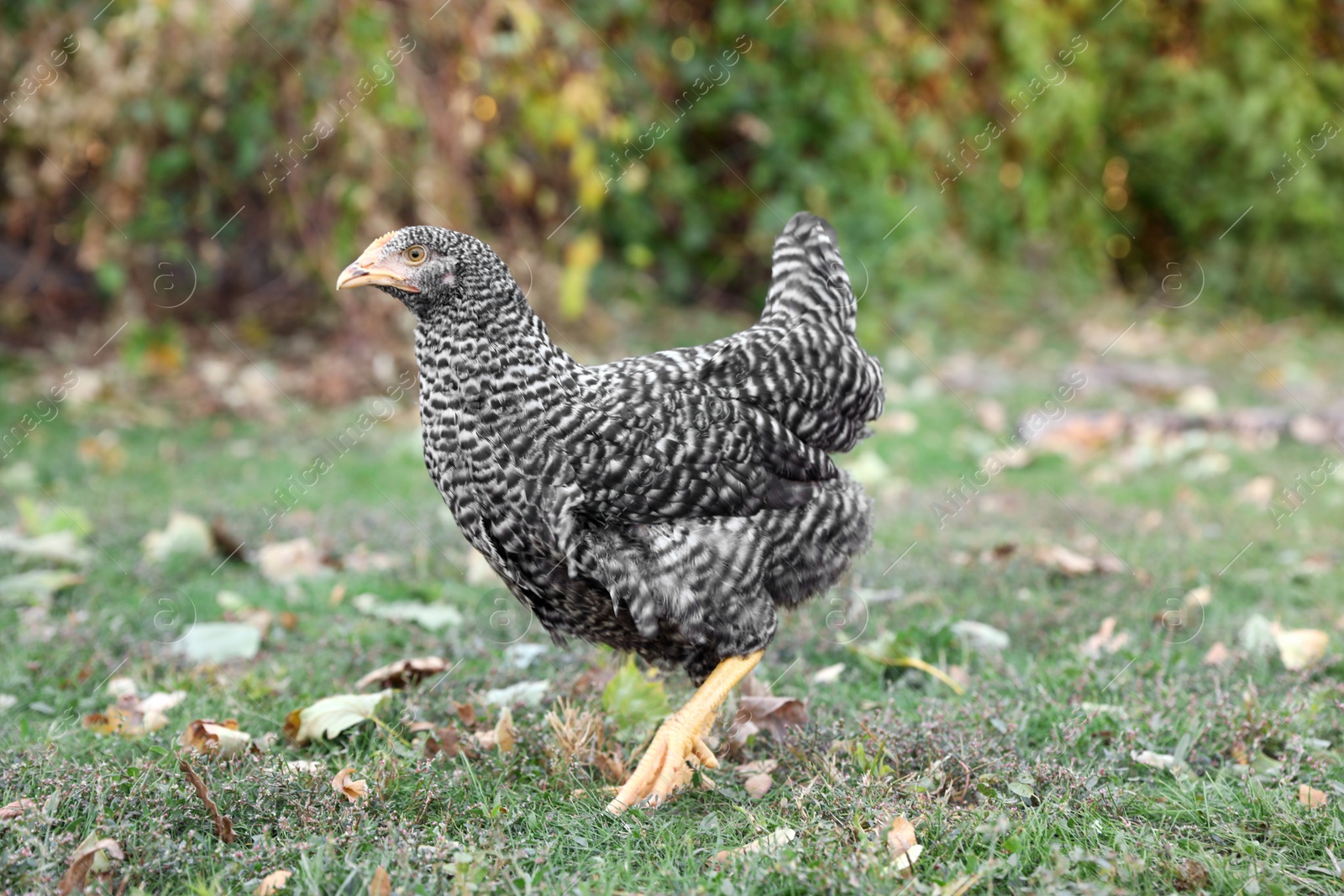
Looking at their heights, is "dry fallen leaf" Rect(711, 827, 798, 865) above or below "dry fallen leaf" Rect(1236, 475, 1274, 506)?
above

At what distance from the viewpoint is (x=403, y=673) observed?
308cm

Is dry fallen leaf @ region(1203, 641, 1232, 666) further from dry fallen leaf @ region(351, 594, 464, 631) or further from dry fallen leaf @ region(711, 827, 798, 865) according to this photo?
dry fallen leaf @ region(351, 594, 464, 631)

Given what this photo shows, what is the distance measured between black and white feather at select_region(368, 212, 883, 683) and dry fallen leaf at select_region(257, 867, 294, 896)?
0.82 metres

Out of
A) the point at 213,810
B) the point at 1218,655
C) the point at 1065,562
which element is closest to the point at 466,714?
the point at 213,810

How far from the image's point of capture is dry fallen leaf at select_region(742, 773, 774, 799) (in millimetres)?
2535

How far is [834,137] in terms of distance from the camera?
8.39 meters

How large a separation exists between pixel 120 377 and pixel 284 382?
94 cm

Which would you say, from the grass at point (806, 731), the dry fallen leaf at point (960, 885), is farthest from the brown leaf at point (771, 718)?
the dry fallen leaf at point (960, 885)

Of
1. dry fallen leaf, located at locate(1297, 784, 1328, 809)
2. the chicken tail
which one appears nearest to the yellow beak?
the chicken tail

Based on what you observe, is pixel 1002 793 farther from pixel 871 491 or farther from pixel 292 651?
pixel 871 491

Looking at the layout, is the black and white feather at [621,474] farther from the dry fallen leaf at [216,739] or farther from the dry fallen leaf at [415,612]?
the dry fallen leaf at [415,612]

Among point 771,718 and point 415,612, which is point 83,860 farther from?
point 415,612

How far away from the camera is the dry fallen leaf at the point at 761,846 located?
216 cm

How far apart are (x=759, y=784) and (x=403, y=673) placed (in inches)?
40.7
